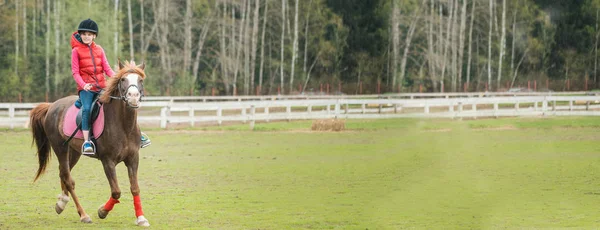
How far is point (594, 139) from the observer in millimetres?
29047

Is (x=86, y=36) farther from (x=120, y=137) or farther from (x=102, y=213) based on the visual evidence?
(x=102, y=213)

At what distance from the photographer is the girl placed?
11.9 metres

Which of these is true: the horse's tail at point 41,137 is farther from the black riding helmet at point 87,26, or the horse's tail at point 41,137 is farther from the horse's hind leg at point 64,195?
the black riding helmet at point 87,26

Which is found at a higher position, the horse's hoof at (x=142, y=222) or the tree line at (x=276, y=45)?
the tree line at (x=276, y=45)

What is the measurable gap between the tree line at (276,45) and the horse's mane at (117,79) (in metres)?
34.9

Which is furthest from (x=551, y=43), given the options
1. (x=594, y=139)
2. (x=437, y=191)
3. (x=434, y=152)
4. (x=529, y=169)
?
(x=437, y=191)

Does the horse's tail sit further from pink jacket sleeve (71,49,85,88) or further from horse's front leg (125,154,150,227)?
horse's front leg (125,154,150,227)

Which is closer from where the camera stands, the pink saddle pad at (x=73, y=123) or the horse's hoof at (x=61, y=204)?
the pink saddle pad at (x=73, y=123)

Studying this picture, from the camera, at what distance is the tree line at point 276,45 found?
5575 centimetres

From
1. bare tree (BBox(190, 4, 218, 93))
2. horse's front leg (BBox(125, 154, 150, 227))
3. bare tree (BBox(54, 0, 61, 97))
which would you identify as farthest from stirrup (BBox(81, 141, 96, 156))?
bare tree (BBox(190, 4, 218, 93))

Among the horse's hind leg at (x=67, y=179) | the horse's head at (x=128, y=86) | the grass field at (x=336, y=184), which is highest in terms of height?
the horse's head at (x=128, y=86)

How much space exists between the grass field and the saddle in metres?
1.09

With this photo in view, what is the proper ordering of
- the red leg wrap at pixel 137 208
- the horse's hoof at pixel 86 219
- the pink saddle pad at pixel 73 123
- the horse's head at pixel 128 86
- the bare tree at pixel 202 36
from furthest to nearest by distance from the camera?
the bare tree at pixel 202 36 < the pink saddle pad at pixel 73 123 < the horse's hoof at pixel 86 219 < the red leg wrap at pixel 137 208 < the horse's head at pixel 128 86

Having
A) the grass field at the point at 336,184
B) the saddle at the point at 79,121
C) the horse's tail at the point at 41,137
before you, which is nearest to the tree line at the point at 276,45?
the grass field at the point at 336,184
